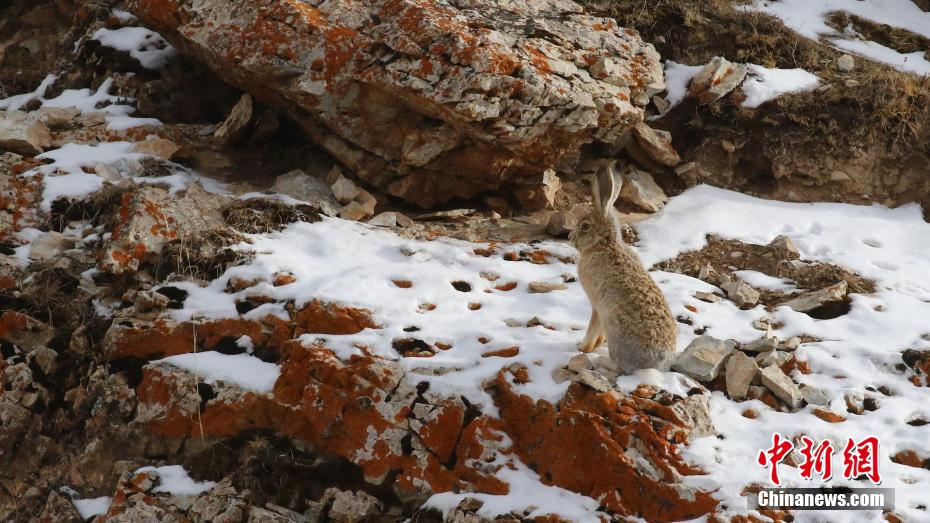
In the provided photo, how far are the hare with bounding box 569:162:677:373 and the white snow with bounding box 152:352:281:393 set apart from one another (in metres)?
2.26

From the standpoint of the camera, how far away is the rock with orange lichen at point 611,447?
4.73 metres

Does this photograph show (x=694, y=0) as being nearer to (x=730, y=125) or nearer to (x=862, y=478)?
(x=730, y=125)

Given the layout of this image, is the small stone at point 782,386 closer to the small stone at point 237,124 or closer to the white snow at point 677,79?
the white snow at point 677,79

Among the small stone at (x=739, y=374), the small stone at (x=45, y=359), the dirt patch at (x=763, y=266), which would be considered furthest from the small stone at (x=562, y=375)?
the small stone at (x=45, y=359)

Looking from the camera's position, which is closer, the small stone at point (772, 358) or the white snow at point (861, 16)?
the small stone at point (772, 358)

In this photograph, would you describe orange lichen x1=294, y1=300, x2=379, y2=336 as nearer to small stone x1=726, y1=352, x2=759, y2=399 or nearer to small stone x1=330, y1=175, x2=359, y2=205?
small stone x1=330, y1=175, x2=359, y2=205

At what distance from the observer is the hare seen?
17.7 feet

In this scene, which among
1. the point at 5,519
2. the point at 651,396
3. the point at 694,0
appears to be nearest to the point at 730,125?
the point at 694,0

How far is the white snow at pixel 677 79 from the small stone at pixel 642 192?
3.80ft

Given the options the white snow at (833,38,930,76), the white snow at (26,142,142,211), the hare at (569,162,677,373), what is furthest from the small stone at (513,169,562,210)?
the white snow at (833,38,930,76)

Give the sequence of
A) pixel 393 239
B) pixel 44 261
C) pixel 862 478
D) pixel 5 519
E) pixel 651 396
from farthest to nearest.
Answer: pixel 393 239 < pixel 44 261 < pixel 5 519 < pixel 651 396 < pixel 862 478

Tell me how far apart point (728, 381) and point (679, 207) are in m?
3.49

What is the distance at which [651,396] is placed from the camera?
5.28m

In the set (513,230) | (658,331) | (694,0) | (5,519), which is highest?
(694,0)
